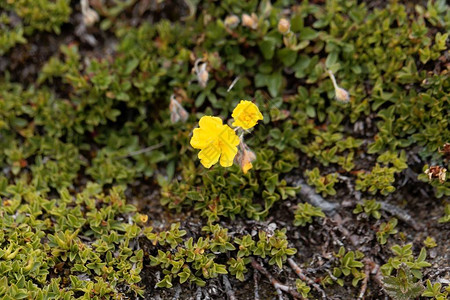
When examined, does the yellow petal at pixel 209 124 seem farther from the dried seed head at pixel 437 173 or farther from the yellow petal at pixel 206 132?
the dried seed head at pixel 437 173

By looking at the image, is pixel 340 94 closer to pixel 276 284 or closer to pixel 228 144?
pixel 228 144

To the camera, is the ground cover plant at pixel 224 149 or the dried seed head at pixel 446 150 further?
the dried seed head at pixel 446 150

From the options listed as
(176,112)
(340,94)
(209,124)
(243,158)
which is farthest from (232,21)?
(243,158)

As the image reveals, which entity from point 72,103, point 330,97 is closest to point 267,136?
point 330,97

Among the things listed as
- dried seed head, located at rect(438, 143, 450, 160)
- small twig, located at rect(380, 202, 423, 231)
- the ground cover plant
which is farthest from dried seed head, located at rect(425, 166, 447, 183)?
small twig, located at rect(380, 202, 423, 231)

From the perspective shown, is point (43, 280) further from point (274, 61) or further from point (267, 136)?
point (274, 61)

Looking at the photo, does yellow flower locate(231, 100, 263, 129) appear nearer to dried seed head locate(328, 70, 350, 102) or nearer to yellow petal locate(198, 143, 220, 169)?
yellow petal locate(198, 143, 220, 169)

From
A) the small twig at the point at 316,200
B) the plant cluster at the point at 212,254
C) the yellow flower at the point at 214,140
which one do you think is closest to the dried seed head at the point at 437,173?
the small twig at the point at 316,200
